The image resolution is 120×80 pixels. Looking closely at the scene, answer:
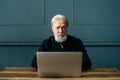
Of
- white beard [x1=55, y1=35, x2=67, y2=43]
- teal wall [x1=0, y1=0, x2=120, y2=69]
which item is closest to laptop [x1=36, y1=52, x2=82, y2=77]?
white beard [x1=55, y1=35, x2=67, y2=43]

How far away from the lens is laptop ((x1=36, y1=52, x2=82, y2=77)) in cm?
200

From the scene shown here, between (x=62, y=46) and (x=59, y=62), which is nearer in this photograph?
(x=59, y=62)

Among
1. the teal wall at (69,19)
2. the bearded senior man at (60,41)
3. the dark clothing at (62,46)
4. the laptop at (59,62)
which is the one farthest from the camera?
the teal wall at (69,19)

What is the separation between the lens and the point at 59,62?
2008mm

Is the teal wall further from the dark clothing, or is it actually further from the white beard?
the white beard

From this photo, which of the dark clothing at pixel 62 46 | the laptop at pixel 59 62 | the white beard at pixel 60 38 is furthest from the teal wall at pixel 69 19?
the laptop at pixel 59 62

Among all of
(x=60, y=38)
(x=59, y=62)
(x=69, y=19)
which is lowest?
(x=59, y=62)

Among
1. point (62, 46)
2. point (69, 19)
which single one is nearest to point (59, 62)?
point (62, 46)

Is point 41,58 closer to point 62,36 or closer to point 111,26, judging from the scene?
point 62,36

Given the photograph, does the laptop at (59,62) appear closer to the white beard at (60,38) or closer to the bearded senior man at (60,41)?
the bearded senior man at (60,41)

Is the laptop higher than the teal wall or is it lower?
lower

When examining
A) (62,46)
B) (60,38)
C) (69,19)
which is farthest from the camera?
(69,19)

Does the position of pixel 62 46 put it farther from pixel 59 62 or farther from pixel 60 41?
pixel 59 62

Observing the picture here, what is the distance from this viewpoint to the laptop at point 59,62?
6.55 feet
